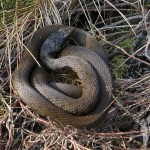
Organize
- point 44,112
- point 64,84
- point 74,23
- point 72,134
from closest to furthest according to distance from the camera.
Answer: point 72,134 < point 44,112 < point 64,84 < point 74,23

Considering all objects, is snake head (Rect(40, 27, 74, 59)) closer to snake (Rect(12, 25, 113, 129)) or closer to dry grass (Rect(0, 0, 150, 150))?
snake (Rect(12, 25, 113, 129))

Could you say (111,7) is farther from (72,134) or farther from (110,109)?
(72,134)

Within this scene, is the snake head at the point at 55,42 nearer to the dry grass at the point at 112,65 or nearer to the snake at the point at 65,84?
the snake at the point at 65,84

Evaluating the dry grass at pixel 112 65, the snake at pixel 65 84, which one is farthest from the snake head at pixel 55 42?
the dry grass at pixel 112 65

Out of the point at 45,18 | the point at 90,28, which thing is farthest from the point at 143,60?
the point at 45,18

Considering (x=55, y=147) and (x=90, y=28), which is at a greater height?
(x=90, y=28)

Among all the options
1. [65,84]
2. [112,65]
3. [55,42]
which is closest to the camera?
[65,84]
